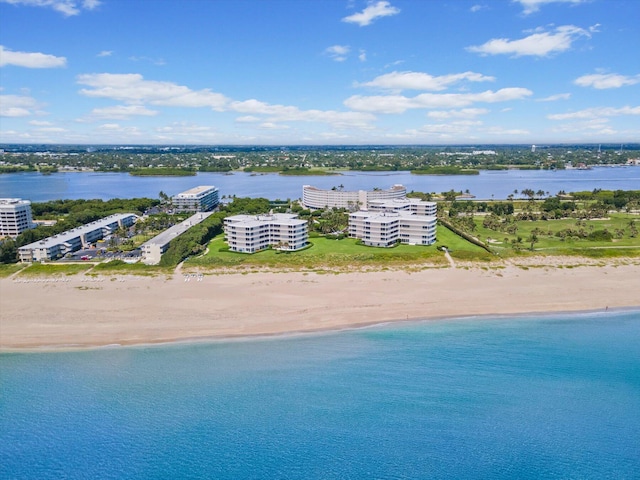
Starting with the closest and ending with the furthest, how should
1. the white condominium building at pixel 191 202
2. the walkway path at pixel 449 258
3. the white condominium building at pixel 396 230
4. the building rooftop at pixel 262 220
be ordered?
the walkway path at pixel 449 258
the building rooftop at pixel 262 220
the white condominium building at pixel 396 230
the white condominium building at pixel 191 202

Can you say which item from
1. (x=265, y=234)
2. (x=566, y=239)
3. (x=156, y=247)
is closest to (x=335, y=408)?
(x=156, y=247)

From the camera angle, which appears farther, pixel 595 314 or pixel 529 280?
pixel 529 280

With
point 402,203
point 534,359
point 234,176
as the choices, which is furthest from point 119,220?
point 234,176

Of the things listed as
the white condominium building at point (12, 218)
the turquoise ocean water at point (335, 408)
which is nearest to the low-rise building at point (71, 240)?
the white condominium building at point (12, 218)

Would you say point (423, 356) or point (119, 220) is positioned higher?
point (119, 220)

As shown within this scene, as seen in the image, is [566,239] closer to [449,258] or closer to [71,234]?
[449,258]

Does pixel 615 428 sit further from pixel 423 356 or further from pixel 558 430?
pixel 423 356

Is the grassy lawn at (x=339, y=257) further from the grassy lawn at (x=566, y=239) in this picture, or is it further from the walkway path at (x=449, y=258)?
the grassy lawn at (x=566, y=239)
